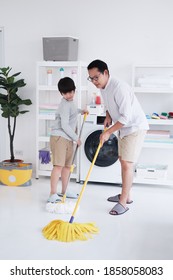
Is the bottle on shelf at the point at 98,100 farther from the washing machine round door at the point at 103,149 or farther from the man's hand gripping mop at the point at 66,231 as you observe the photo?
the man's hand gripping mop at the point at 66,231

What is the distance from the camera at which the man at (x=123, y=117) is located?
313cm

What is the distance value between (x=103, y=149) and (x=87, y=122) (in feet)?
1.18

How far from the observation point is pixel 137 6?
4438mm

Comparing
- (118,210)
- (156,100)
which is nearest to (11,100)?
(156,100)

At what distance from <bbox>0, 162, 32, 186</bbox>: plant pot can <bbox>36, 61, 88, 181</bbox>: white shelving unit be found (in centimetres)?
32

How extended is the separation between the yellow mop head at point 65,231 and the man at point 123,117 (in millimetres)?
563

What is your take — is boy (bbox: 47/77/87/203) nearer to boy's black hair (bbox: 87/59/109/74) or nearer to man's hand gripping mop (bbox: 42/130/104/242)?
boy's black hair (bbox: 87/59/109/74)

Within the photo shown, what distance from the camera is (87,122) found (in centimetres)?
433

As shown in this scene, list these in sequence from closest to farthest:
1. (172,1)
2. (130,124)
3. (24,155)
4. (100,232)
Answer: (100,232) → (130,124) → (172,1) → (24,155)

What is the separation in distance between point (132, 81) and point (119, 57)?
402 millimetres

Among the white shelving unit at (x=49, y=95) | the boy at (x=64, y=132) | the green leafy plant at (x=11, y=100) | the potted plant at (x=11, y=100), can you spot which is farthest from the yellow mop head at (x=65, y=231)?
the green leafy plant at (x=11, y=100)

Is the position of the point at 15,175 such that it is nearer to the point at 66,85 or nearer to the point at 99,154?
the point at 99,154

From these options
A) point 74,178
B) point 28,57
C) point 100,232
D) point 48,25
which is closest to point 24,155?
point 74,178

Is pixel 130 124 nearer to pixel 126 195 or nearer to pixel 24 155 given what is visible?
pixel 126 195
